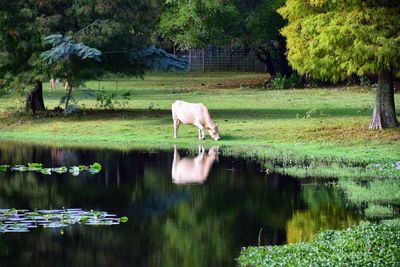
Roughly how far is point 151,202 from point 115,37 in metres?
16.0

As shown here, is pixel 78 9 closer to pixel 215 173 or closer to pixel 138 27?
pixel 138 27

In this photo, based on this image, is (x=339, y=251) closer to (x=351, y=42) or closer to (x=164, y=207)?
(x=164, y=207)

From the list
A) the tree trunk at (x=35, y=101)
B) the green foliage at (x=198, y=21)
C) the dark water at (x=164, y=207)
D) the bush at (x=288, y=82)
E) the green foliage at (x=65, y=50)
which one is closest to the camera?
the dark water at (x=164, y=207)

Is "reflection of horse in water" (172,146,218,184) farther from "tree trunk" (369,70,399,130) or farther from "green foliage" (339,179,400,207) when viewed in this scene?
"tree trunk" (369,70,399,130)

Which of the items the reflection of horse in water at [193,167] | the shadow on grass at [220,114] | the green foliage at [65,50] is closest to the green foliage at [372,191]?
the reflection of horse in water at [193,167]

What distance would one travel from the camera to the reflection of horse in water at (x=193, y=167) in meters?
22.6

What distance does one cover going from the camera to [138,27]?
35719 millimetres

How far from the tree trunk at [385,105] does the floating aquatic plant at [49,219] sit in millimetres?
13353

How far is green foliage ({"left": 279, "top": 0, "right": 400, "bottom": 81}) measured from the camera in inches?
1080

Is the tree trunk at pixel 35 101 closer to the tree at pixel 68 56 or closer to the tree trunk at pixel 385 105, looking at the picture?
the tree at pixel 68 56

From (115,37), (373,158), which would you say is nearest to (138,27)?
(115,37)

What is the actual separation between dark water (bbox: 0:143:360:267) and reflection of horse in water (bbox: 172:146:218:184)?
0.02 metres

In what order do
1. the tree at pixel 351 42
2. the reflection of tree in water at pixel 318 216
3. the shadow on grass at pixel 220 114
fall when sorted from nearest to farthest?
the reflection of tree in water at pixel 318 216
the tree at pixel 351 42
the shadow on grass at pixel 220 114

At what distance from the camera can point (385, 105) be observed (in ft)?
96.9
